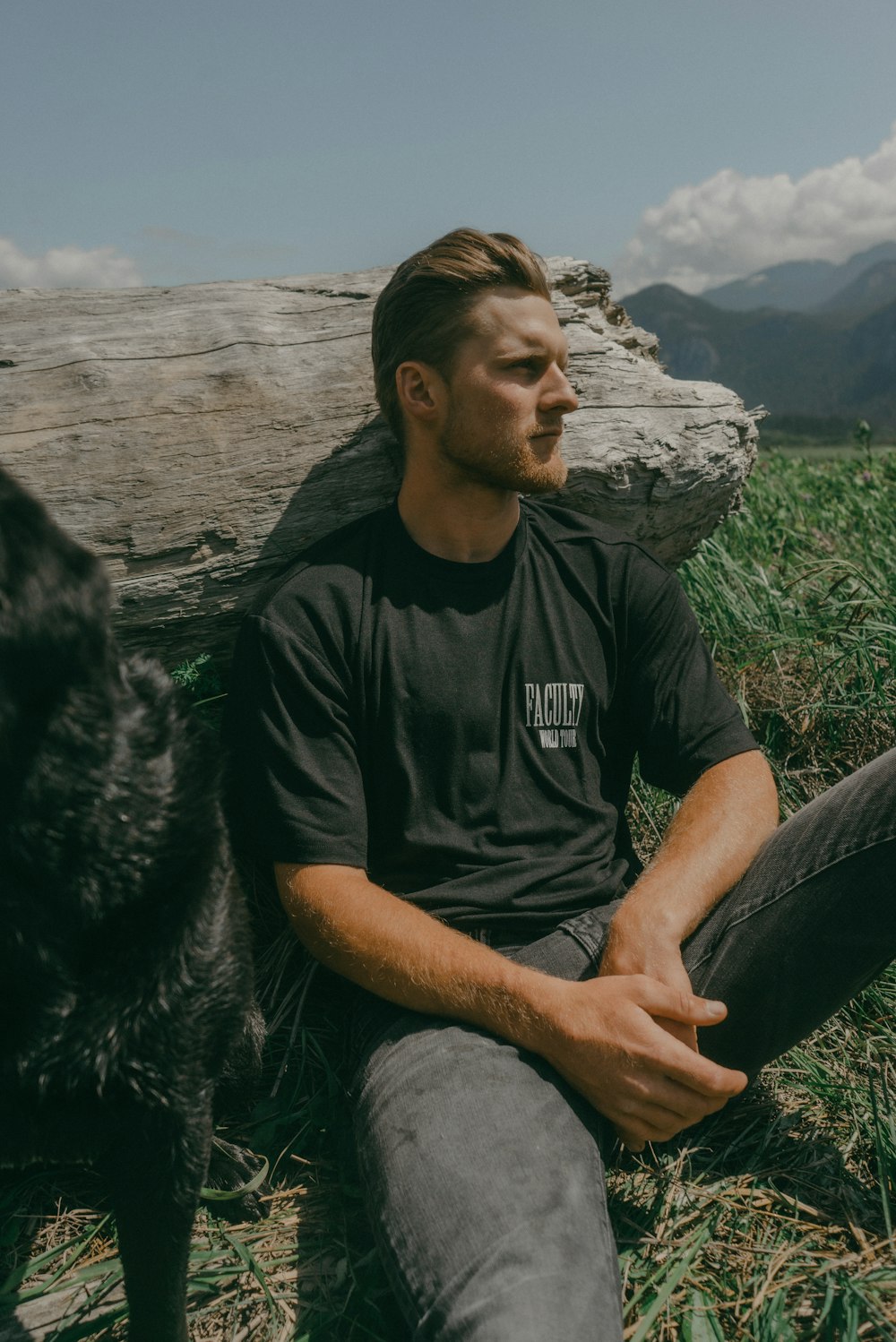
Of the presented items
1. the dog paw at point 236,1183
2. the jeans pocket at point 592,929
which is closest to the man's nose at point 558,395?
the jeans pocket at point 592,929

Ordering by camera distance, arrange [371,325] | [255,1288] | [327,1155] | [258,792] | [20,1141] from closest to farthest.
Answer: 1. [20,1141]
2. [255,1288]
3. [258,792]
4. [327,1155]
5. [371,325]

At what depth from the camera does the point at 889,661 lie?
11.5 feet

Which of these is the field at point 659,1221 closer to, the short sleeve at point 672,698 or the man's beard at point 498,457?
the short sleeve at point 672,698

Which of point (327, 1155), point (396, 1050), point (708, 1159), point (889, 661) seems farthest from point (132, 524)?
point (889, 661)

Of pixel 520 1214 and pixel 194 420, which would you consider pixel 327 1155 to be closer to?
pixel 520 1214

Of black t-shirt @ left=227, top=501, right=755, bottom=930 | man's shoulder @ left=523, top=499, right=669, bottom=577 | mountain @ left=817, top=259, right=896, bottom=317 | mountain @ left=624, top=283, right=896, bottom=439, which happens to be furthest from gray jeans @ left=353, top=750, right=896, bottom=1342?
mountain @ left=817, top=259, right=896, bottom=317

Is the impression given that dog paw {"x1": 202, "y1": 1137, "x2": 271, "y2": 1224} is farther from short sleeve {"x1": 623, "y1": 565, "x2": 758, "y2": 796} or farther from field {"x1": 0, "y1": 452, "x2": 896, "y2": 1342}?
short sleeve {"x1": 623, "y1": 565, "x2": 758, "y2": 796}

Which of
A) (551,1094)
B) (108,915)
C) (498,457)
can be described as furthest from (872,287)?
(108,915)

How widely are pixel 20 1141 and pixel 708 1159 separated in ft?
5.16

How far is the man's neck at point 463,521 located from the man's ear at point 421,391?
0.22 metres

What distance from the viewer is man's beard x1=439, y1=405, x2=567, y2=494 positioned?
2.43 metres

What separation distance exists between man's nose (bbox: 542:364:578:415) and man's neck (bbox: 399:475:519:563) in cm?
27

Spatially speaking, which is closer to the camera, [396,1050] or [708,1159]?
[396,1050]

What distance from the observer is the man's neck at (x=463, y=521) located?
2441mm
